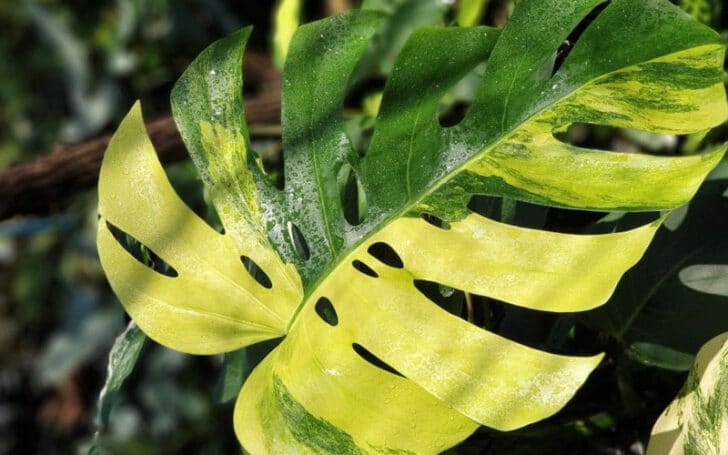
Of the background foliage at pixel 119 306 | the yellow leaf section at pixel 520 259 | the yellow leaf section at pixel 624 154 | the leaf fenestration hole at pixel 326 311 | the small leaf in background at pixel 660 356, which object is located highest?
the yellow leaf section at pixel 624 154

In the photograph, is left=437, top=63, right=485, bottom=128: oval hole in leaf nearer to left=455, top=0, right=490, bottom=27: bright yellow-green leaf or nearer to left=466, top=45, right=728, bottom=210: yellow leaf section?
left=455, top=0, right=490, bottom=27: bright yellow-green leaf

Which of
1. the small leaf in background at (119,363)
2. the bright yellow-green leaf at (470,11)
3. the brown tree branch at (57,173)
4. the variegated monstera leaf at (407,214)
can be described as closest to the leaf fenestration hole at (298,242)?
the variegated monstera leaf at (407,214)

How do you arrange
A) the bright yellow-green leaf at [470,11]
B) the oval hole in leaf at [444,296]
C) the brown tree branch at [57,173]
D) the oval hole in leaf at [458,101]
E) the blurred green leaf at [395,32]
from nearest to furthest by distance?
Answer: the oval hole in leaf at [444,296]
the brown tree branch at [57,173]
the oval hole in leaf at [458,101]
the bright yellow-green leaf at [470,11]
the blurred green leaf at [395,32]

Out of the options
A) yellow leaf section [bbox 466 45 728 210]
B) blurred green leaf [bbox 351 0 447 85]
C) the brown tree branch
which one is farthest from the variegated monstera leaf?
blurred green leaf [bbox 351 0 447 85]

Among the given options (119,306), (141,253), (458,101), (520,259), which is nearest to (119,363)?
(141,253)

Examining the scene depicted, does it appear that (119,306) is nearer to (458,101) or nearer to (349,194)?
(458,101)

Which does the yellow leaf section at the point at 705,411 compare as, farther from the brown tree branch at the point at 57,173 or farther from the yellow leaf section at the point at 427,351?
the brown tree branch at the point at 57,173
